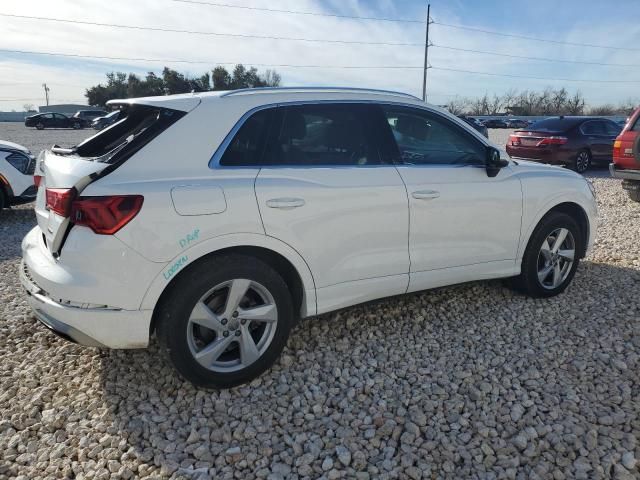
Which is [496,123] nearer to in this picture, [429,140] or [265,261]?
[429,140]

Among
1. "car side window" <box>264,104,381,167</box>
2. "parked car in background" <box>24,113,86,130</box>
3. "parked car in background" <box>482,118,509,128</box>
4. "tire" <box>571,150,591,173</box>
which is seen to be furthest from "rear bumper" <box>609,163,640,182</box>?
"parked car in background" <box>482,118,509,128</box>

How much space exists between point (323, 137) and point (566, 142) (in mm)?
11194

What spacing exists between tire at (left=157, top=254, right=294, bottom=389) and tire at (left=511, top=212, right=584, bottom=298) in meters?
2.26

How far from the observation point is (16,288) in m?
4.63

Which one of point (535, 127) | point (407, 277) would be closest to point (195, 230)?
point (407, 277)

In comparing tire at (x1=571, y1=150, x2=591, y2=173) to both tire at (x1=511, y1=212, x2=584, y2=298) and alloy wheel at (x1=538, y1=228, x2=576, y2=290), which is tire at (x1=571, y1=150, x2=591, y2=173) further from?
alloy wheel at (x1=538, y1=228, x2=576, y2=290)

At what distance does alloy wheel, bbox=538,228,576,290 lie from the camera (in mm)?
4234

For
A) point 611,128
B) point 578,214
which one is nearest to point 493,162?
point 578,214

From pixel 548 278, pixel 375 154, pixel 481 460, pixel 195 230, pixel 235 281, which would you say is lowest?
pixel 481 460

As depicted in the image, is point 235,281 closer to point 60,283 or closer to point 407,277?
point 60,283

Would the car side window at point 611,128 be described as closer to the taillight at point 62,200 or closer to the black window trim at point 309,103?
the black window trim at point 309,103

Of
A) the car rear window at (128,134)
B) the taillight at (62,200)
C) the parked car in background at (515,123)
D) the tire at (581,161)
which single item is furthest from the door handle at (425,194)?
the parked car in background at (515,123)

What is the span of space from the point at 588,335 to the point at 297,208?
7.98ft

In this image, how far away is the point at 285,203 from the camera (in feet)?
9.46
